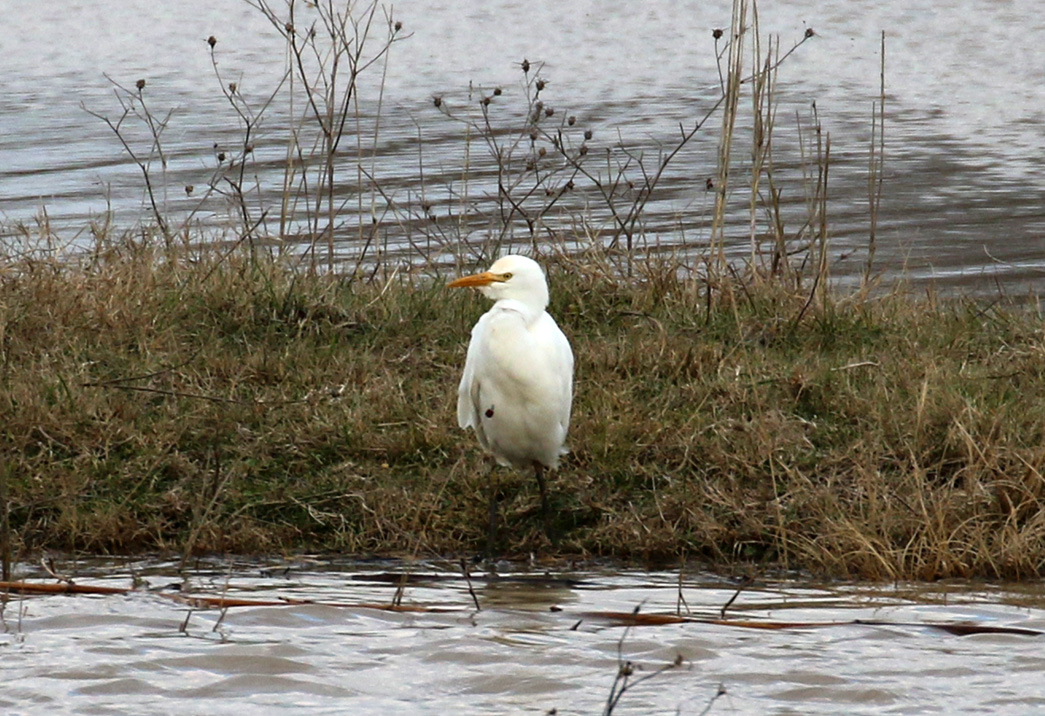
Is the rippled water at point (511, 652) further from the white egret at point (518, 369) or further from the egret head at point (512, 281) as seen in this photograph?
the egret head at point (512, 281)

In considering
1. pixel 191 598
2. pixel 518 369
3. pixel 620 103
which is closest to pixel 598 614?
pixel 518 369

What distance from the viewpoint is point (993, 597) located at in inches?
180

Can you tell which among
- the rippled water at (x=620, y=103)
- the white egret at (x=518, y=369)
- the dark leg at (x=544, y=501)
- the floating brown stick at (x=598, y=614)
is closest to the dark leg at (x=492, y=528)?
the white egret at (x=518, y=369)

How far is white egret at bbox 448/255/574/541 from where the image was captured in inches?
196

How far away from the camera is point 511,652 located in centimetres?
410

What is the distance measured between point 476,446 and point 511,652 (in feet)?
5.00

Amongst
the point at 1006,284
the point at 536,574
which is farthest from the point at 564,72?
the point at 536,574

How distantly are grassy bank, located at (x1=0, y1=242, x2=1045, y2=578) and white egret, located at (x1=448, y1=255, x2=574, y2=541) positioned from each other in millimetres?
356

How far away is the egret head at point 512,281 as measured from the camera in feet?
16.4

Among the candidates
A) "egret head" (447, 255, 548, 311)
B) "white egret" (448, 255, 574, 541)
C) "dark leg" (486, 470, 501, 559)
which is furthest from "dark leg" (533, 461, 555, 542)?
"egret head" (447, 255, 548, 311)

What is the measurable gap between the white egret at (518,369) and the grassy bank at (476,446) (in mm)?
356

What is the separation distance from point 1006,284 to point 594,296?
3.00 metres

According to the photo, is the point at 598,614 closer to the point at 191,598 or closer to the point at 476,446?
the point at 191,598

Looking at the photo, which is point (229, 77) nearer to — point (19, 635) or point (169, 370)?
point (169, 370)
